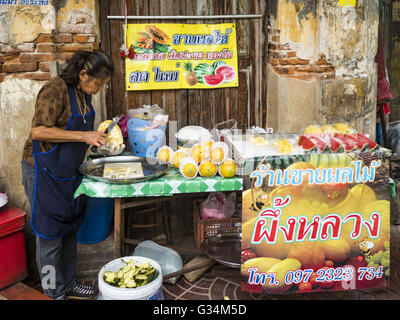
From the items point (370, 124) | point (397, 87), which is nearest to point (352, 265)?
point (370, 124)

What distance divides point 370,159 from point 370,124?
1663 millimetres

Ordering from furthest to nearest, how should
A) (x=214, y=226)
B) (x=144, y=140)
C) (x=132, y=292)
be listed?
(x=214, y=226), (x=144, y=140), (x=132, y=292)

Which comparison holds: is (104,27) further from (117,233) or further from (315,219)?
(315,219)

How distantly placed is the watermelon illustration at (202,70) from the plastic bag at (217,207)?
132 cm

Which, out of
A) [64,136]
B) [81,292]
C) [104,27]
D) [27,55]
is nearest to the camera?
[64,136]

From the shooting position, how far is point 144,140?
3.91 meters

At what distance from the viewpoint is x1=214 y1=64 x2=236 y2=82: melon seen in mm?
4523

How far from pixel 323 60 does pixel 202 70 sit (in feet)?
4.21

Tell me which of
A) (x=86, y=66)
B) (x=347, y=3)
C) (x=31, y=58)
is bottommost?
(x=86, y=66)

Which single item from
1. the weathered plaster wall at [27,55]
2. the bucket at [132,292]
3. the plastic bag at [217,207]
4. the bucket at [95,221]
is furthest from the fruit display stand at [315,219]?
the weathered plaster wall at [27,55]

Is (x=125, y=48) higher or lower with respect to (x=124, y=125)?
higher

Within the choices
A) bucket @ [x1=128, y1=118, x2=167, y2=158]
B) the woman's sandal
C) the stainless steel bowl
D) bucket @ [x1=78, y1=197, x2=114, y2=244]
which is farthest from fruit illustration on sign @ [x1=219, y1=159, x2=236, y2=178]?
the woman's sandal

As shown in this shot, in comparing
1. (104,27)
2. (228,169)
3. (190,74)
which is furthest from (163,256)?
(104,27)

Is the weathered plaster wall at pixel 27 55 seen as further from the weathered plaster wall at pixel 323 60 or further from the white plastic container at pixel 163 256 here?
the weathered plaster wall at pixel 323 60
